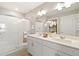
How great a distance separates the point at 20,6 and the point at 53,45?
43.8 inches

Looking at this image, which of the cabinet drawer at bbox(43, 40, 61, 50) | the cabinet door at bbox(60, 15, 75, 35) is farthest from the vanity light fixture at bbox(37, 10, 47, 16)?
the cabinet drawer at bbox(43, 40, 61, 50)

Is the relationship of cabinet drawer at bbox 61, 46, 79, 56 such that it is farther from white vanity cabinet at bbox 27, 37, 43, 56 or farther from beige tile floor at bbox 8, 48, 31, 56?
beige tile floor at bbox 8, 48, 31, 56

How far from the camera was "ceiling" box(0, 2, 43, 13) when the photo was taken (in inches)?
67.7

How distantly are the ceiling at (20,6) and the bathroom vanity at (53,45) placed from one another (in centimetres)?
63

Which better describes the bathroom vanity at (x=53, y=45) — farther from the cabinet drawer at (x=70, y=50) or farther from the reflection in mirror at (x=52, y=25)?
the reflection in mirror at (x=52, y=25)

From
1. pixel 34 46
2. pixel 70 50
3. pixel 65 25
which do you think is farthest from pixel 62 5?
pixel 34 46

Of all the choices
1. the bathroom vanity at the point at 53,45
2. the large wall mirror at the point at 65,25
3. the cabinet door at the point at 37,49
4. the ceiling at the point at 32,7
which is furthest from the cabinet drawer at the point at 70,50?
the ceiling at the point at 32,7

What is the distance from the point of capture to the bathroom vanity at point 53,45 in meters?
1.39

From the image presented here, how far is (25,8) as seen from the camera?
5.97ft

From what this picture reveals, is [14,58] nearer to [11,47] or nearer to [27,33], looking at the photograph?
[11,47]

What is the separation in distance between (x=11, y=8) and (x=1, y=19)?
0.34 m

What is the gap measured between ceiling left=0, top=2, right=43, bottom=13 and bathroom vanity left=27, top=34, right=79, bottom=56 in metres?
0.63

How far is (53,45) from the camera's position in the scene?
1.70 m

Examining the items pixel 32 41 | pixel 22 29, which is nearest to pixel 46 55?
pixel 32 41
